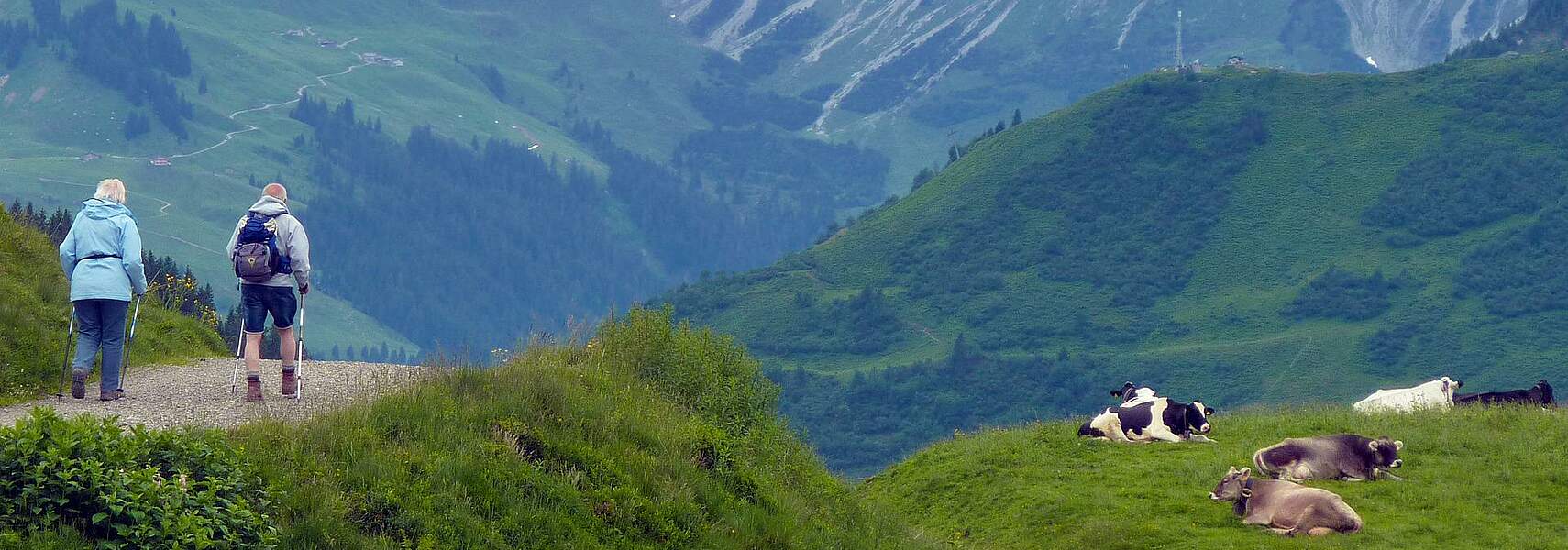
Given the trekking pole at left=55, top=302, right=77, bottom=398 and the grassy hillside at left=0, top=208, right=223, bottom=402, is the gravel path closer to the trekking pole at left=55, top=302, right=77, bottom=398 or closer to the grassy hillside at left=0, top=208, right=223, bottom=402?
the trekking pole at left=55, top=302, right=77, bottom=398

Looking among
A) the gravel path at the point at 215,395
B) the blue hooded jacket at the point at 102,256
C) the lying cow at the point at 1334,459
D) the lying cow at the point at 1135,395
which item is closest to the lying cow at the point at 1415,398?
the lying cow at the point at 1135,395

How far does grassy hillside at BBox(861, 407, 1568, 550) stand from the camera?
15.2 metres

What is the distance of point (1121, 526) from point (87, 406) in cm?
1080

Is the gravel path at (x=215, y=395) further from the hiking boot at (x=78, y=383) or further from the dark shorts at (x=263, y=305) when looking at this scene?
the dark shorts at (x=263, y=305)

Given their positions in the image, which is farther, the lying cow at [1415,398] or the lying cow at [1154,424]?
the lying cow at [1415,398]

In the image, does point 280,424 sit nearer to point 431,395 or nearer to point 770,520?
point 431,395

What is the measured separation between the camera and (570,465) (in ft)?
44.4

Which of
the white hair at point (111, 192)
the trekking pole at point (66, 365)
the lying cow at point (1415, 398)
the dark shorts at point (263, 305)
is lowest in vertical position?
the trekking pole at point (66, 365)

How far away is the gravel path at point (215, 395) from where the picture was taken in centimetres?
1438

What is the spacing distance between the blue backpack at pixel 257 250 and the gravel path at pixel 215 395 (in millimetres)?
1338

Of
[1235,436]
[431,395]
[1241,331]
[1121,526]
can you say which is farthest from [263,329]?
[1241,331]

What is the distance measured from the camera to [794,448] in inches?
685

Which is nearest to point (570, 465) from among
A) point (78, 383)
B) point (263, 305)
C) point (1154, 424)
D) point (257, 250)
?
point (257, 250)

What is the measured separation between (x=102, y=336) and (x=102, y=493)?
288 inches
